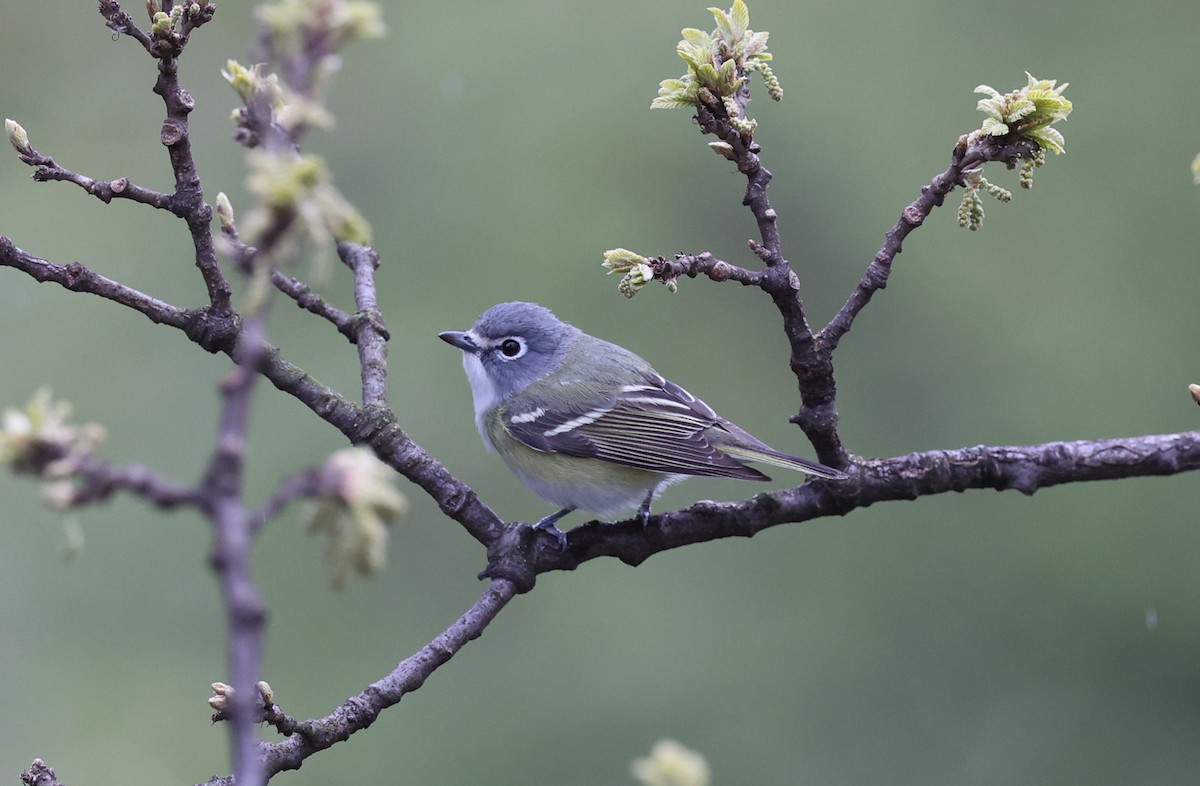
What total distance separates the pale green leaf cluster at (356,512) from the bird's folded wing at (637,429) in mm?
2191

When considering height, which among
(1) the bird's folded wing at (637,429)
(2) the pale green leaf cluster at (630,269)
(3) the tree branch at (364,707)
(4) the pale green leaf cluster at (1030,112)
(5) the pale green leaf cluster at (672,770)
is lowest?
(5) the pale green leaf cluster at (672,770)

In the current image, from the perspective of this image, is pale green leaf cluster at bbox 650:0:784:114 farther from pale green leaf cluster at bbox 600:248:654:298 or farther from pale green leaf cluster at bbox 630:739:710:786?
pale green leaf cluster at bbox 630:739:710:786

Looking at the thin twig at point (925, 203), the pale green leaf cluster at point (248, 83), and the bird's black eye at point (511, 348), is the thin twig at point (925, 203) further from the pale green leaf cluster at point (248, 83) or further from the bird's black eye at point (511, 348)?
the bird's black eye at point (511, 348)

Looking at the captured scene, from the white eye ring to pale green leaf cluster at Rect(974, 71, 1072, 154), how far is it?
1.88m

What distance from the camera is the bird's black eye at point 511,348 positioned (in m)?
3.63

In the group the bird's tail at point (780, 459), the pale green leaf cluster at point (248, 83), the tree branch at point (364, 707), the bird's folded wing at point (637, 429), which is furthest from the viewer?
the bird's folded wing at point (637, 429)

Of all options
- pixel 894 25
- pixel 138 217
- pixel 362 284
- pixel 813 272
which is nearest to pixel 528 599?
pixel 813 272

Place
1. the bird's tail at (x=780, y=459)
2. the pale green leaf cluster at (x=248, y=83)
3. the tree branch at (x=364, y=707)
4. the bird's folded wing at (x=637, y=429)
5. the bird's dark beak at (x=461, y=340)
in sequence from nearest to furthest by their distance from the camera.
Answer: the pale green leaf cluster at (x=248, y=83), the tree branch at (x=364, y=707), the bird's tail at (x=780, y=459), the bird's folded wing at (x=637, y=429), the bird's dark beak at (x=461, y=340)

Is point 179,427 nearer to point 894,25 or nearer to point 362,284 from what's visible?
point 362,284

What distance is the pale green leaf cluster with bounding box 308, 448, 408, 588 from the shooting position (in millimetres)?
859

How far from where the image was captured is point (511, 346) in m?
3.64

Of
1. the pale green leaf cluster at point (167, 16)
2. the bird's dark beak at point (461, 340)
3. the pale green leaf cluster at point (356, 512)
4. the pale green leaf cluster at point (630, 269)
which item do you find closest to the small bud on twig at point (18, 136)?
the pale green leaf cluster at point (167, 16)

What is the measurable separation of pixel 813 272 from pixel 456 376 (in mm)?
1640

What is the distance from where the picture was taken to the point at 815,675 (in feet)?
15.4
